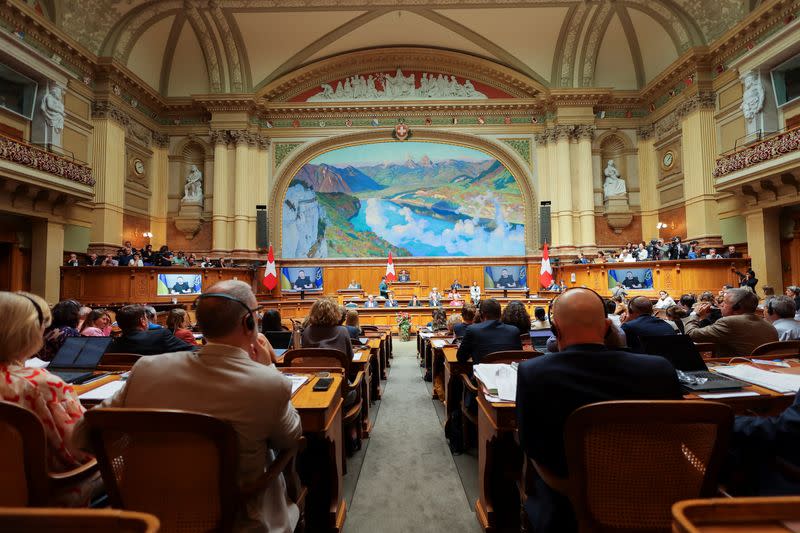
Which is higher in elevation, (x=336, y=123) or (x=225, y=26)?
(x=225, y=26)

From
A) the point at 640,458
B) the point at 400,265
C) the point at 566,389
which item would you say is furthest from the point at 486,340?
the point at 400,265

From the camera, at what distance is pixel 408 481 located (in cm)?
325

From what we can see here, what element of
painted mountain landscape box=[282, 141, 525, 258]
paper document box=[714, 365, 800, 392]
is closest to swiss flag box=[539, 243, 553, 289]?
painted mountain landscape box=[282, 141, 525, 258]

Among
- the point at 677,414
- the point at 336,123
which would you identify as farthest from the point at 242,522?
the point at 336,123

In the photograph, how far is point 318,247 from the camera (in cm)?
1620

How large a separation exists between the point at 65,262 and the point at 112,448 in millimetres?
13734

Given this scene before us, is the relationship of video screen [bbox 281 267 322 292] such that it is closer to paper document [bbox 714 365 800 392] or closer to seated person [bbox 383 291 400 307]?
seated person [bbox 383 291 400 307]

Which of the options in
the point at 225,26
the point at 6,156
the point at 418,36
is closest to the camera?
the point at 6,156

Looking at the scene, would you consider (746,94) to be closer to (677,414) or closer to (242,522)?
(677,414)

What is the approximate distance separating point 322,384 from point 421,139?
15.6m

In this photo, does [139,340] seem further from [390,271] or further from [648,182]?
[648,182]

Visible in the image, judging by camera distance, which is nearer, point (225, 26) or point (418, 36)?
point (225, 26)

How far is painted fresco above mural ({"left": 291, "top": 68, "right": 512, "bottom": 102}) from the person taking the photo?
16.7 meters

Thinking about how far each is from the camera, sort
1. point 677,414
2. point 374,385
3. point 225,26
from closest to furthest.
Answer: point 677,414
point 374,385
point 225,26
